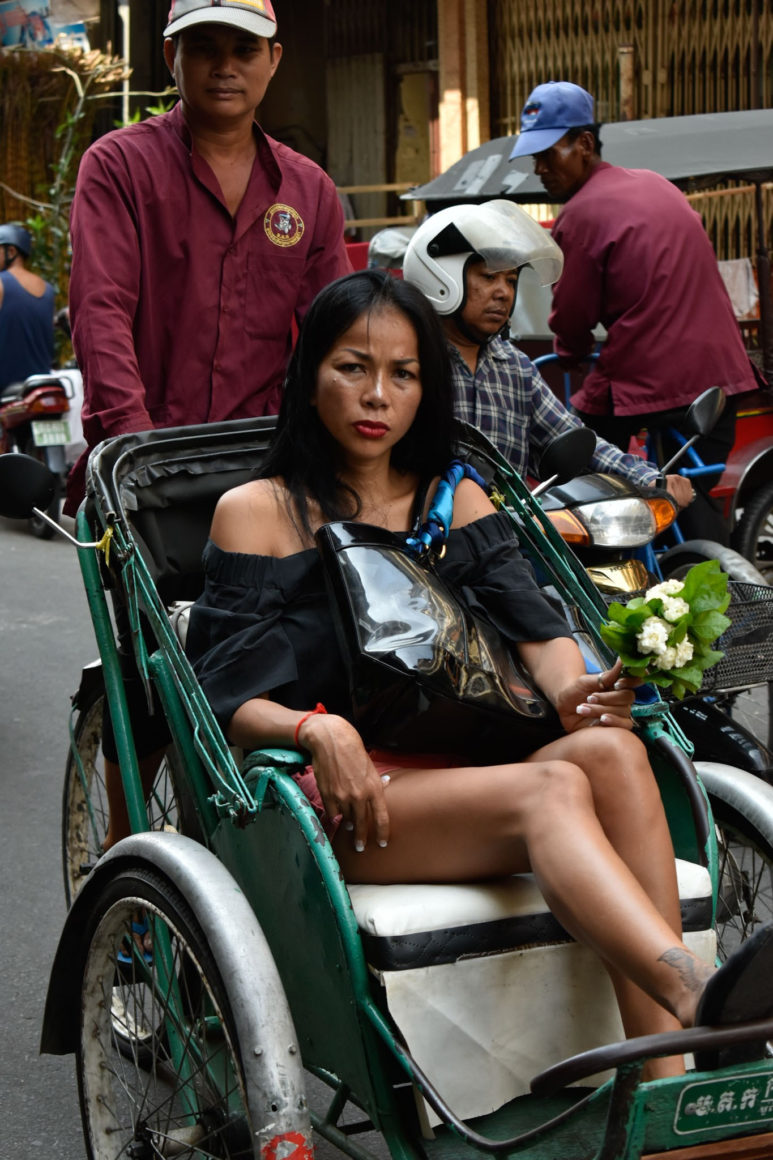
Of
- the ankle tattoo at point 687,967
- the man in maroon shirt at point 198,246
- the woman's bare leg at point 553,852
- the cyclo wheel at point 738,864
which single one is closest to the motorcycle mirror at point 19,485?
the man in maroon shirt at point 198,246

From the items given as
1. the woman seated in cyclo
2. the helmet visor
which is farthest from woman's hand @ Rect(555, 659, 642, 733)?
the helmet visor

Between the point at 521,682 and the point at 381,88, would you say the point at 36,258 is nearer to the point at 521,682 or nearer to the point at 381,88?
the point at 381,88

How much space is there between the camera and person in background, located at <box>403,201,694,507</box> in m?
4.13

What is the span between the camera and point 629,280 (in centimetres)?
575

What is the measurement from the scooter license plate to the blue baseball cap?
4.66 meters

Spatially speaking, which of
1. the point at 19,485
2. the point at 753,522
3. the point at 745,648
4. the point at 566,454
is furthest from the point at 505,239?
the point at 753,522

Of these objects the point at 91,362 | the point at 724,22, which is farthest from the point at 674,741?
the point at 724,22

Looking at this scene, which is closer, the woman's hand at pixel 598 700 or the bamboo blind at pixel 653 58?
the woman's hand at pixel 598 700

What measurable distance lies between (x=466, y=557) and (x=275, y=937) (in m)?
0.81

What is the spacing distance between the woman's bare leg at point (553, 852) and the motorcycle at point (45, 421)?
721 centimetres

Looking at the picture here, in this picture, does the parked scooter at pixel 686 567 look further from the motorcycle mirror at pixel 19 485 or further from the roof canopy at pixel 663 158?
the roof canopy at pixel 663 158

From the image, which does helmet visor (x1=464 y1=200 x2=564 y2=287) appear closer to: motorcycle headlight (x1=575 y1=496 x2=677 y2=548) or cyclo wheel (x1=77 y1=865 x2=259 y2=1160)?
motorcycle headlight (x1=575 y1=496 x2=677 y2=548)

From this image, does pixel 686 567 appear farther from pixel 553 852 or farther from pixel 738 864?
pixel 553 852

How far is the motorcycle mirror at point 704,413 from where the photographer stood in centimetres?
→ 448
